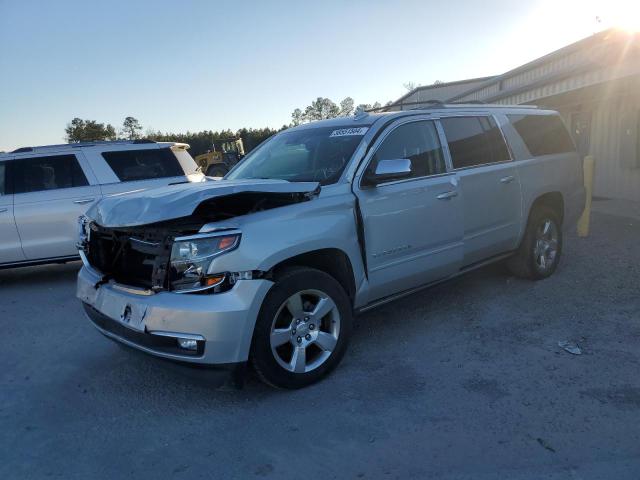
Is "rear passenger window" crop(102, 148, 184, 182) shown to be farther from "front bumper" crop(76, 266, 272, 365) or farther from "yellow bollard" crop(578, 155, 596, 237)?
"yellow bollard" crop(578, 155, 596, 237)

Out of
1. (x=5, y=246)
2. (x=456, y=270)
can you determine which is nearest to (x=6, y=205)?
(x=5, y=246)

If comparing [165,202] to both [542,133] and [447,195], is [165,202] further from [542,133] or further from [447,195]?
[542,133]

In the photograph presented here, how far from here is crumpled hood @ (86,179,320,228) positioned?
3.03 m

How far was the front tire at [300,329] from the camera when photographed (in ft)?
10.6

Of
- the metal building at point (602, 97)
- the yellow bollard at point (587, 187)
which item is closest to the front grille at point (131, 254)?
the yellow bollard at point (587, 187)

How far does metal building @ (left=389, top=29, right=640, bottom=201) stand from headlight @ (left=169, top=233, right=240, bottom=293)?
8679 mm

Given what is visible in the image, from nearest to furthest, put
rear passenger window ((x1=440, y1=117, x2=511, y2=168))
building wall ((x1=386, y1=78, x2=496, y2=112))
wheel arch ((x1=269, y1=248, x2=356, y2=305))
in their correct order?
wheel arch ((x1=269, y1=248, x2=356, y2=305)) → rear passenger window ((x1=440, y1=117, x2=511, y2=168)) → building wall ((x1=386, y1=78, x2=496, y2=112))

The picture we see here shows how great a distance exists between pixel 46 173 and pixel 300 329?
5.18m

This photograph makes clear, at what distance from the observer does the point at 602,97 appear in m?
11.0

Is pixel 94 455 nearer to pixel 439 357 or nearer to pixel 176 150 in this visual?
pixel 439 357

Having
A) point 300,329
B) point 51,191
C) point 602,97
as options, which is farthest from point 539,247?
point 602,97

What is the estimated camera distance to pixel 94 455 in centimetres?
287

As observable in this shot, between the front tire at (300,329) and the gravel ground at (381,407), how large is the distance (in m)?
0.17

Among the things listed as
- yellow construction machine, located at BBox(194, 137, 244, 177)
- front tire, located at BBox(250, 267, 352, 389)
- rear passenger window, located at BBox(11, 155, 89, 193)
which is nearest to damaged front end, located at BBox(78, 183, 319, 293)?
front tire, located at BBox(250, 267, 352, 389)
